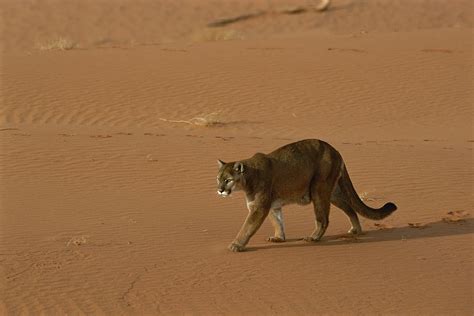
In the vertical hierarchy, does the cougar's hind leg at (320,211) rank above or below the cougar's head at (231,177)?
below

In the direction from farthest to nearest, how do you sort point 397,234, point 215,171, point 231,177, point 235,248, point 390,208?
point 215,171 < point 397,234 < point 390,208 < point 235,248 < point 231,177

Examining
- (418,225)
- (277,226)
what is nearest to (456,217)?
(418,225)

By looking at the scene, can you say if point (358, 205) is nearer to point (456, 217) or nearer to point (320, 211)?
point (320, 211)

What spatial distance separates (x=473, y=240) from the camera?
1051cm

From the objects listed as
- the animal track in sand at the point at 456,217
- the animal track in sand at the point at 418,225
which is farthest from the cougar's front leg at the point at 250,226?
the animal track in sand at the point at 456,217

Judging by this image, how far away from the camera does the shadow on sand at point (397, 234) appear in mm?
10203

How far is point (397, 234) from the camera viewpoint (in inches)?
422

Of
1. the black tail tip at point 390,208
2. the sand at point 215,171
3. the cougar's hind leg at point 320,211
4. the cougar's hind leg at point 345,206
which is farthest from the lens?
the cougar's hind leg at point 345,206

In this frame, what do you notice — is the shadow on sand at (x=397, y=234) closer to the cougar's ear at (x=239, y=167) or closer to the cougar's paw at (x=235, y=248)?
the cougar's paw at (x=235, y=248)

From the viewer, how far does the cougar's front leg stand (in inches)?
381

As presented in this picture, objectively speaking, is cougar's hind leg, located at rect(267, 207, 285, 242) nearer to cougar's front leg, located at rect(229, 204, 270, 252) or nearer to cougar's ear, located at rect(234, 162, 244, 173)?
cougar's front leg, located at rect(229, 204, 270, 252)

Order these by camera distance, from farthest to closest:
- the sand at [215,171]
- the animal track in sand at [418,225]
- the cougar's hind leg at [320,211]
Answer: the animal track in sand at [418,225], the cougar's hind leg at [320,211], the sand at [215,171]

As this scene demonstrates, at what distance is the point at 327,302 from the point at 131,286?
176 cm

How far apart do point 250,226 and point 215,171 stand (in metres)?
4.25
